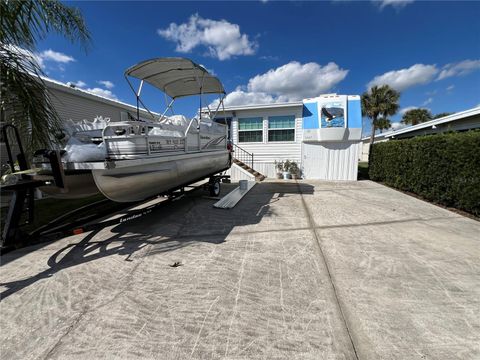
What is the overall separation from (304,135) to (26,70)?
9.84 metres

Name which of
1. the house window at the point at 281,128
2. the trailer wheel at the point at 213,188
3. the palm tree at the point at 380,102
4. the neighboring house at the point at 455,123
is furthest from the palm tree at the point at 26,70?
the palm tree at the point at 380,102

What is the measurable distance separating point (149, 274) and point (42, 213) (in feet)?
14.2

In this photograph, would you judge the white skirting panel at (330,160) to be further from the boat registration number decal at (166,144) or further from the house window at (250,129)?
the boat registration number decal at (166,144)

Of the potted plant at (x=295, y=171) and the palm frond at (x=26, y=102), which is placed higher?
the palm frond at (x=26, y=102)

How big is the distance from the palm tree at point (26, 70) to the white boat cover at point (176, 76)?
155 cm

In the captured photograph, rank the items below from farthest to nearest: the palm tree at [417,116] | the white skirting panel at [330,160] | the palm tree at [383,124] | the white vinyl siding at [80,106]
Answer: the palm tree at [417,116] → the palm tree at [383,124] → the white skirting panel at [330,160] → the white vinyl siding at [80,106]

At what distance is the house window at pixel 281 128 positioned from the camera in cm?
1162

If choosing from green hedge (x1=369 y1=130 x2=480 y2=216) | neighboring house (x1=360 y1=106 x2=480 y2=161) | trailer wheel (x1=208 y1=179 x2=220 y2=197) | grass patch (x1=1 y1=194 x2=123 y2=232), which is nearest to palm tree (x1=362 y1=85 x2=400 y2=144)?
neighboring house (x1=360 y1=106 x2=480 y2=161)

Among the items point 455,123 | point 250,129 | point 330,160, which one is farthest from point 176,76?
point 455,123

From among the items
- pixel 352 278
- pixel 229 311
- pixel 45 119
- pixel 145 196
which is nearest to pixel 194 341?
pixel 229 311

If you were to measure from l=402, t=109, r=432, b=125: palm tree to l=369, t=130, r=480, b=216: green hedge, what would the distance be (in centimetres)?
3444

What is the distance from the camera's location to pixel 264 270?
2.79 meters

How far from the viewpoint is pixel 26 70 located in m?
3.76

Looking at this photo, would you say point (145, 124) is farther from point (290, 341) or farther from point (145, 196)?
point (290, 341)
